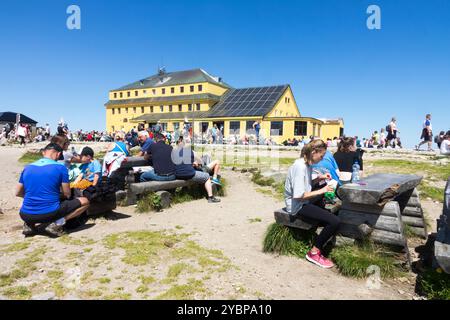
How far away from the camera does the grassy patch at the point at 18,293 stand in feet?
9.85

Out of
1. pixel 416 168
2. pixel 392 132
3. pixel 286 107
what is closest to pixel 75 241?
pixel 416 168

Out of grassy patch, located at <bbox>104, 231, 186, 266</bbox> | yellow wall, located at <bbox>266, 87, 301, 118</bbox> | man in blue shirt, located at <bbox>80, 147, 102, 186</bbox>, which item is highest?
yellow wall, located at <bbox>266, 87, 301, 118</bbox>

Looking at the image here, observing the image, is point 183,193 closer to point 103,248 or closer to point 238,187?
point 238,187

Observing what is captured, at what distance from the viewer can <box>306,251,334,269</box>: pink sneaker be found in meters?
3.87

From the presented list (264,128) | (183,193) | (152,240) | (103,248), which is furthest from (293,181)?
(264,128)

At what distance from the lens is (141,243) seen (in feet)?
14.9

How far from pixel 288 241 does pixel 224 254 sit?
3.05ft

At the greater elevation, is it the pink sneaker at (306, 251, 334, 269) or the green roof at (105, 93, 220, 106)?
the green roof at (105, 93, 220, 106)

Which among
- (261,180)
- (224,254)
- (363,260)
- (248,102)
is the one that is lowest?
(224,254)

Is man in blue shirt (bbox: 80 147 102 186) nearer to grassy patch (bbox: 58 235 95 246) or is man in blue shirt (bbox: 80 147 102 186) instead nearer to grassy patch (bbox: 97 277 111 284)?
grassy patch (bbox: 58 235 95 246)

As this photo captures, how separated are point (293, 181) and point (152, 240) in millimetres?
2352

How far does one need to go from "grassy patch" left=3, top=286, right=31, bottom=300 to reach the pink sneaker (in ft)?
10.6

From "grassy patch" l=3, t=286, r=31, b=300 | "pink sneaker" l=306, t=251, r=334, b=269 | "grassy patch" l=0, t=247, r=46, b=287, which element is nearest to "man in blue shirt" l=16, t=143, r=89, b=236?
"grassy patch" l=0, t=247, r=46, b=287

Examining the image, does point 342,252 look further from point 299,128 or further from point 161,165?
point 299,128
